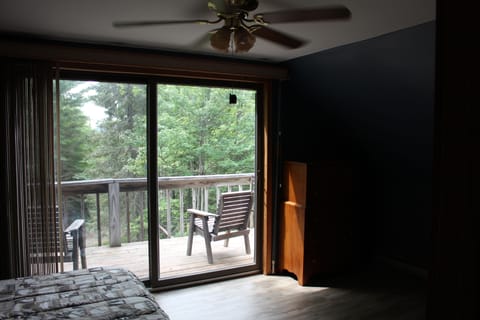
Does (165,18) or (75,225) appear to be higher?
(165,18)

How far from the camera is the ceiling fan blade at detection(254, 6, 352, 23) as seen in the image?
1797mm

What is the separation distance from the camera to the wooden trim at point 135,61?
2766 millimetres

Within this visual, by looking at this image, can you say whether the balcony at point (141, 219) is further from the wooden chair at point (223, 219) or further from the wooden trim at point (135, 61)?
the wooden trim at point (135, 61)

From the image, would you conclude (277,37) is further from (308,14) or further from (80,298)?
(80,298)

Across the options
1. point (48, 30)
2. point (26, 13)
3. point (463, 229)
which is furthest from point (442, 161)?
point (48, 30)

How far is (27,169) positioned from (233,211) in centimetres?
201

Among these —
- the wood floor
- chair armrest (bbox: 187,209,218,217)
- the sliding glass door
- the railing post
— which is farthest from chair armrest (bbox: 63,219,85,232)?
chair armrest (bbox: 187,209,218,217)

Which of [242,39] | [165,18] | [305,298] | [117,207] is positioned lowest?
[305,298]

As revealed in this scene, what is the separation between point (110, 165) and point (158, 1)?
1693 millimetres

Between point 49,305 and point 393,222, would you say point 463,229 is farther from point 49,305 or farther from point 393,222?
point 393,222

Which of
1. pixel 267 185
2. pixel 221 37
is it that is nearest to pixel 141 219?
pixel 267 185

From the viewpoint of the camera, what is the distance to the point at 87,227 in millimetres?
3318

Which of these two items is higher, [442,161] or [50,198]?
[442,161]

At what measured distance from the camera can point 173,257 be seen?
13.5 ft
